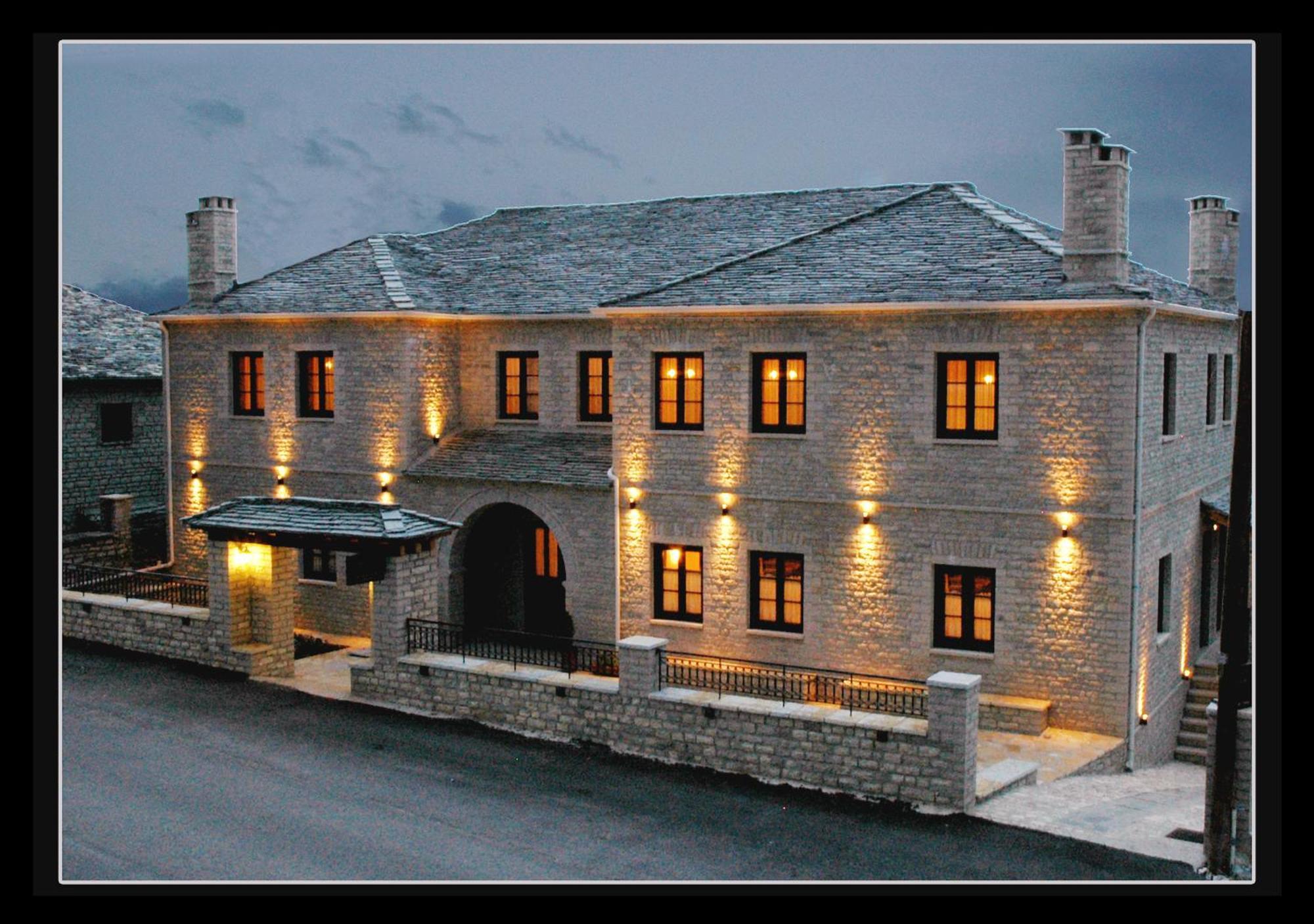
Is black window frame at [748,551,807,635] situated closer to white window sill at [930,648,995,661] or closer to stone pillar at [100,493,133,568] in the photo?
white window sill at [930,648,995,661]

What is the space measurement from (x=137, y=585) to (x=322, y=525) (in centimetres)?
597

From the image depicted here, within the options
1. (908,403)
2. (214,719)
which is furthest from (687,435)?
(214,719)

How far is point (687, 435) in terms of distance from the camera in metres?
22.2

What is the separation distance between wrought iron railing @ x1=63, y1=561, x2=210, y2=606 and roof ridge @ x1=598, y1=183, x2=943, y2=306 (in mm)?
8575

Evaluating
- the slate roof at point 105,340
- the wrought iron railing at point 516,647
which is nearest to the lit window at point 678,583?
the wrought iron railing at point 516,647

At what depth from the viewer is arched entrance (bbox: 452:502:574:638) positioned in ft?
82.9

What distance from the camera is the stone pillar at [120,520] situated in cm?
2919

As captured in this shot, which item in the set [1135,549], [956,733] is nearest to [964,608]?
[1135,549]

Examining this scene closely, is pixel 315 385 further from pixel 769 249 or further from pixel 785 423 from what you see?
pixel 785 423

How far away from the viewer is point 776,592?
2183cm

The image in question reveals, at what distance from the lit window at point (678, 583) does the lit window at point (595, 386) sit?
340 centimetres

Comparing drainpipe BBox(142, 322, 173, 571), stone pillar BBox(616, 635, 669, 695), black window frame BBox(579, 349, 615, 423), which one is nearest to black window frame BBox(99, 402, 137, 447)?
drainpipe BBox(142, 322, 173, 571)

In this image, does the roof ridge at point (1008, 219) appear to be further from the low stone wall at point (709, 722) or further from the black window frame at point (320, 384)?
the black window frame at point (320, 384)

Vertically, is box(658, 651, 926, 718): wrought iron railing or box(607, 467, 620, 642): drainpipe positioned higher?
box(607, 467, 620, 642): drainpipe
